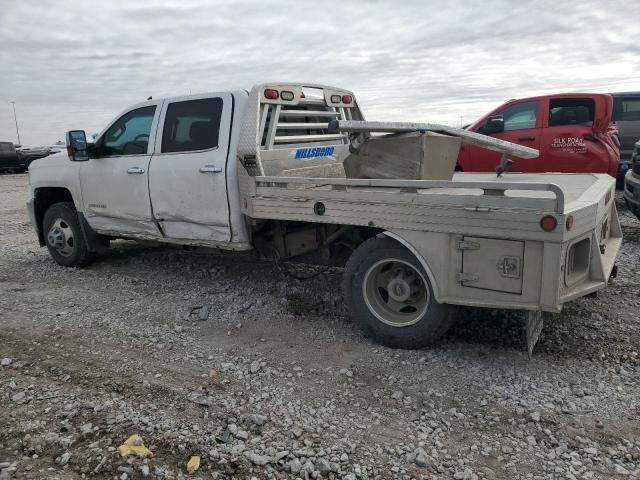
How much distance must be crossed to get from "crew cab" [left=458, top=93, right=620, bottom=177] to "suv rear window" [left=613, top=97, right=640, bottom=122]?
2.81m

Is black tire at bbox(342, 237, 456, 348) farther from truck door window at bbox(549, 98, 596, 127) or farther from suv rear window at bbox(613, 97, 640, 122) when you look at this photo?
suv rear window at bbox(613, 97, 640, 122)

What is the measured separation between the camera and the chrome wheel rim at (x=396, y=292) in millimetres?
4066

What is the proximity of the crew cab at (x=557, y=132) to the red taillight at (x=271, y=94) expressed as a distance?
15.4ft

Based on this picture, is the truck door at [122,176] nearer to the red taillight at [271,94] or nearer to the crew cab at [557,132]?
the red taillight at [271,94]

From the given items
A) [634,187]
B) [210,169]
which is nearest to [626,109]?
[634,187]

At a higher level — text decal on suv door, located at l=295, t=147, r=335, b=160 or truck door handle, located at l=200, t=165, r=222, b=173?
text decal on suv door, located at l=295, t=147, r=335, b=160

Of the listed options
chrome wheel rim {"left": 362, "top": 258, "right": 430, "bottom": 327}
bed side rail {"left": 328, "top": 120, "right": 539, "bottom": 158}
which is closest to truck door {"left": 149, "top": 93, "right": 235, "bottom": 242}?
bed side rail {"left": 328, "top": 120, "right": 539, "bottom": 158}

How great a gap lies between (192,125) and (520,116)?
562 cm

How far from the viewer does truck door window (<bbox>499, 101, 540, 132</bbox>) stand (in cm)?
862

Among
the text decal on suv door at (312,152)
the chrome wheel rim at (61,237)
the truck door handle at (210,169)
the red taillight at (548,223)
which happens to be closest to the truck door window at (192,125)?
the truck door handle at (210,169)

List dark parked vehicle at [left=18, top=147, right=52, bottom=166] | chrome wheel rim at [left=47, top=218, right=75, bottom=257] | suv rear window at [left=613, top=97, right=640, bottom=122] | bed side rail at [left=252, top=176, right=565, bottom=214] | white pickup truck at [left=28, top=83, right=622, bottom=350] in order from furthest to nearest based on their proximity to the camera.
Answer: dark parked vehicle at [left=18, top=147, right=52, bottom=166] < suv rear window at [left=613, top=97, right=640, bottom=122] < chrome wheel rim at [left=47, top=218, right=75, bottom=257] < white pickup truck at [left=28, top=83, right=622, bottom=350] < bed side rail at [left=252, top=176, right=565, bottom=214]

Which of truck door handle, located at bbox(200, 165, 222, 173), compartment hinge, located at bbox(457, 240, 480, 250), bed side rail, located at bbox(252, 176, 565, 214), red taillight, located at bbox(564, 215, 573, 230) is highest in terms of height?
truck door handle, located at bbox(200, 165, 222, 173)

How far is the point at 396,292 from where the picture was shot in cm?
411

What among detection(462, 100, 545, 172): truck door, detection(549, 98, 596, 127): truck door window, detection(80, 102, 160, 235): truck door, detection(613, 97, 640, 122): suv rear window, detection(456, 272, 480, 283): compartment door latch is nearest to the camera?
detection(456, 272, 480, 283): compartment door latch
